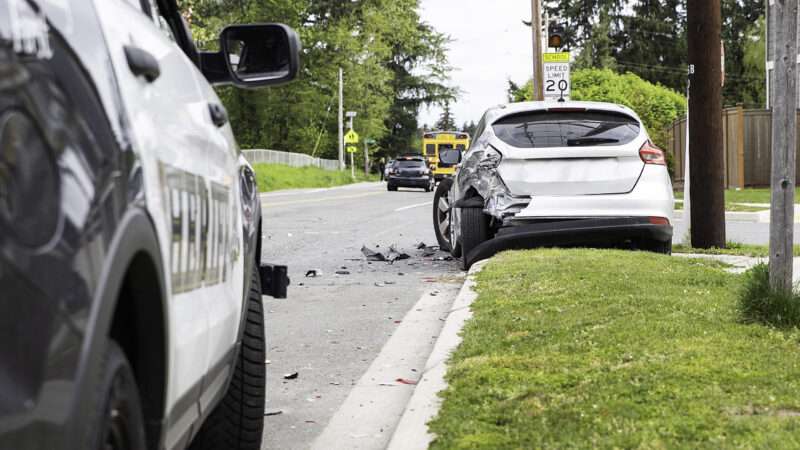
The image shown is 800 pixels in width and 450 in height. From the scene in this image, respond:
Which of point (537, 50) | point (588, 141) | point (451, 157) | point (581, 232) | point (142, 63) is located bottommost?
point (581, 232)

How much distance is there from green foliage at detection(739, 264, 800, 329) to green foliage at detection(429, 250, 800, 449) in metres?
0.11

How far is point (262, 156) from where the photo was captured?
55219 mm

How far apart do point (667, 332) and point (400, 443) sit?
2092 millimetres

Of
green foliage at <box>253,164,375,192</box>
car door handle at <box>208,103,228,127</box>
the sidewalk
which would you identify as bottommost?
green foliage at <box>253,164,375,192</box>

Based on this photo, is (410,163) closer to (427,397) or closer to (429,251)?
(429,251)

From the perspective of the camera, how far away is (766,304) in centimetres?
614

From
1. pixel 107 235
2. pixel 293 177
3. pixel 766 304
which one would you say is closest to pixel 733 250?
pixel 766 304

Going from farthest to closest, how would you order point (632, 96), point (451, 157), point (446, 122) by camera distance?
point (446, 122) < point (632, 96) < point (451, 157)

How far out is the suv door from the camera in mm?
2260

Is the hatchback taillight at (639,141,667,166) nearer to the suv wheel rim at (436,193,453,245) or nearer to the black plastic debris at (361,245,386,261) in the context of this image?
the suv wheel rim at (436,193,453,245)

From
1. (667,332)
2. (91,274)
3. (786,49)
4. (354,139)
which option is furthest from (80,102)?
Result: (354,139)

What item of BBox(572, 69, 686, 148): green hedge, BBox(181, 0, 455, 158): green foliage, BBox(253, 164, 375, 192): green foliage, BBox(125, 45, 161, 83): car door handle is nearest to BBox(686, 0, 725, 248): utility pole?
BBox(125, 45, 161, 83): car door handle

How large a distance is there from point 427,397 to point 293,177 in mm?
52259

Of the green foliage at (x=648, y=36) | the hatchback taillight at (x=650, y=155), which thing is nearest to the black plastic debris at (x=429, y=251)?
the hatchback taillight at (x=650, y=155)
